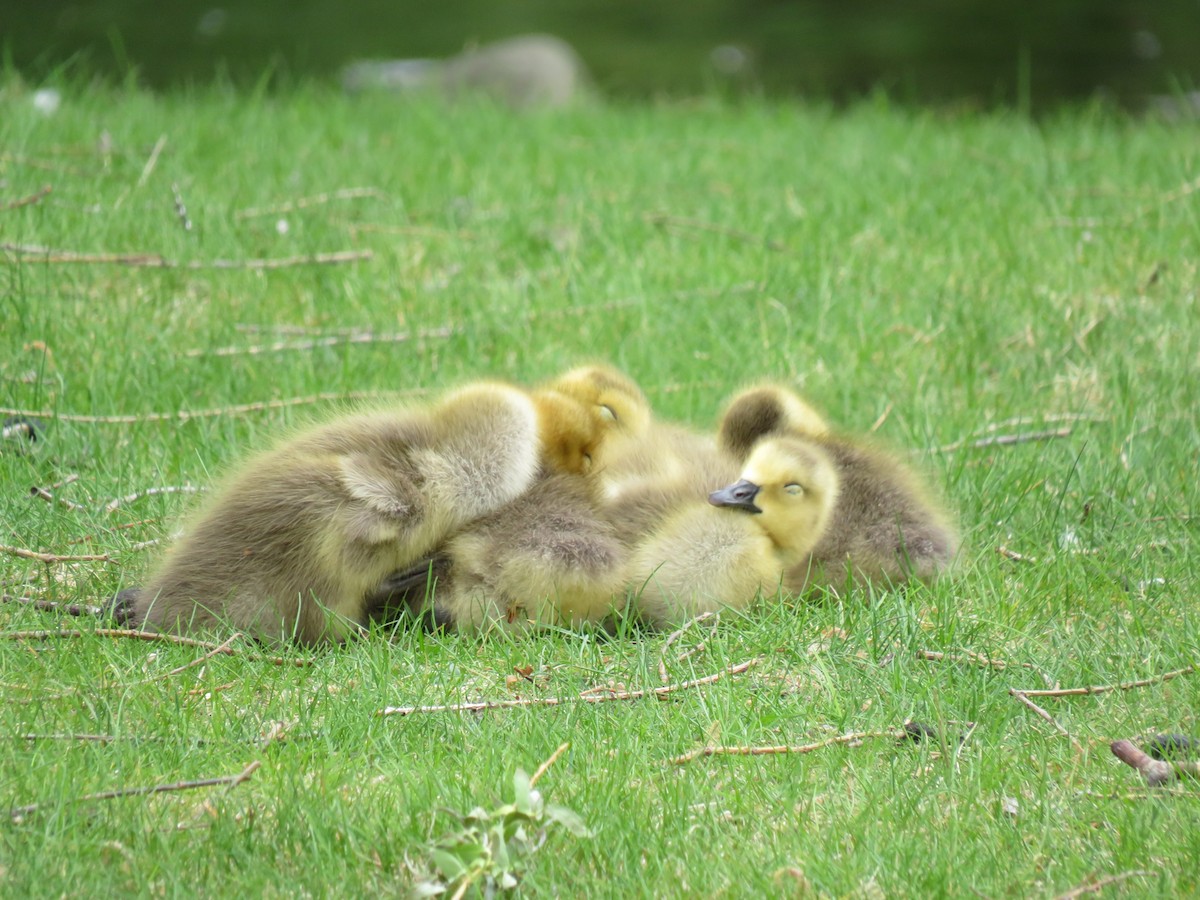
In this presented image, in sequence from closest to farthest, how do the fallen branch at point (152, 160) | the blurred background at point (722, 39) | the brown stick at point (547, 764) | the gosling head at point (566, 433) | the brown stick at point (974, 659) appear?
the brown stick at point (547, 764) → the brown stick at point (974, 659) → the gosling head at point (566, 433) → the fallen branch at point (152, 160) → the blurred background at point (722, 39)

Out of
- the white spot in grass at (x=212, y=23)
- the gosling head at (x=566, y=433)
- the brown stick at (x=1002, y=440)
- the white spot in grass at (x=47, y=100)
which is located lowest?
the brown stick at (x=1002, y=440)

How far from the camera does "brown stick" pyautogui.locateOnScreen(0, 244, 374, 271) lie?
16.8 feet

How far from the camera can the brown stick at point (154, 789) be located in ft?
8.15

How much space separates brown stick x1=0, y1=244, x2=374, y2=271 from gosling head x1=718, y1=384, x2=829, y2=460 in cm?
247

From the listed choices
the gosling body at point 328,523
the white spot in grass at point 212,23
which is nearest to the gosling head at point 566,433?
the gosling body at point 328,523

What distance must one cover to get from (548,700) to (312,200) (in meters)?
3.98

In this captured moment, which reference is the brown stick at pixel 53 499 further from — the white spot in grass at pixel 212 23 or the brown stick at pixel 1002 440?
the white spot in grass at pixel 212 23

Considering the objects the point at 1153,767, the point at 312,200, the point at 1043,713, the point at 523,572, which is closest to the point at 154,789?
the point at 523,572

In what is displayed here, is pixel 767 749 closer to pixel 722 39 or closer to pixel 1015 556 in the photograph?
pixel 1015 556

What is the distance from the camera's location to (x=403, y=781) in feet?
8.80

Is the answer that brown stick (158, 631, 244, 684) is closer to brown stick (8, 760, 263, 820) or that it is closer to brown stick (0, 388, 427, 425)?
brown stick (8, 760, 263, 820)

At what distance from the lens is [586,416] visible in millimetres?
3801

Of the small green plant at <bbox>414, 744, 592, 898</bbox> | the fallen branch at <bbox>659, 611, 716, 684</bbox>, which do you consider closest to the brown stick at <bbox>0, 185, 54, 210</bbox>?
the fallen branch at <bbox>659, 611, 716, 684</bbox>

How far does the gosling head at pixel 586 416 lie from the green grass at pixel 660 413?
0.58 meters
